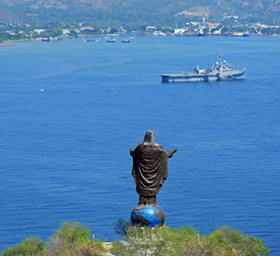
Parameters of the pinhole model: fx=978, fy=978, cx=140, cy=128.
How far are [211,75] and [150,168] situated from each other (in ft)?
249

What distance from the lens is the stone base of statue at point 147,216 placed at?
46.7 feet

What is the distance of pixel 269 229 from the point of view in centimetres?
3403

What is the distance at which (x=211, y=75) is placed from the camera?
8950 cm

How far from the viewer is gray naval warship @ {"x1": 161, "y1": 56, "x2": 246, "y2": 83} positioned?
84312 mm

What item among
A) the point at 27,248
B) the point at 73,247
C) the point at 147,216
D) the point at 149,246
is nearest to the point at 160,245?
the point at 149,246

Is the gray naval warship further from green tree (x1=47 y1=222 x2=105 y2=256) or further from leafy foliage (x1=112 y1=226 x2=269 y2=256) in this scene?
leafy foliage (x1=112 y1=226 x2=269 y2=256)

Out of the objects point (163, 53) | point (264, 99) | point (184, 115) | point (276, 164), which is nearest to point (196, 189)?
point (276, 164)

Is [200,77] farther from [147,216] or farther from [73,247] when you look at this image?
[147,216]

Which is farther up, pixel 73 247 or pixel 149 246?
pixel 73 247

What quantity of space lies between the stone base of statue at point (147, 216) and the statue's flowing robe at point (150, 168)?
197mm

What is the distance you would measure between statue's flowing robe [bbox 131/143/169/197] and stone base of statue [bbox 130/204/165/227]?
0.20 m

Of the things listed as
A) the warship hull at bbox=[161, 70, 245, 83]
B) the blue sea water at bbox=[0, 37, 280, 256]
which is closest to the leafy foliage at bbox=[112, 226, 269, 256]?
the blue sea water at bbox=[0, 37, 280, 256]

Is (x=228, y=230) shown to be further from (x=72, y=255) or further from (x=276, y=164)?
(x=276, y=164)

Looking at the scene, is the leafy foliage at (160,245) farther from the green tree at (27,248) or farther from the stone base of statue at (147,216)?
the green tree at (27,248)
